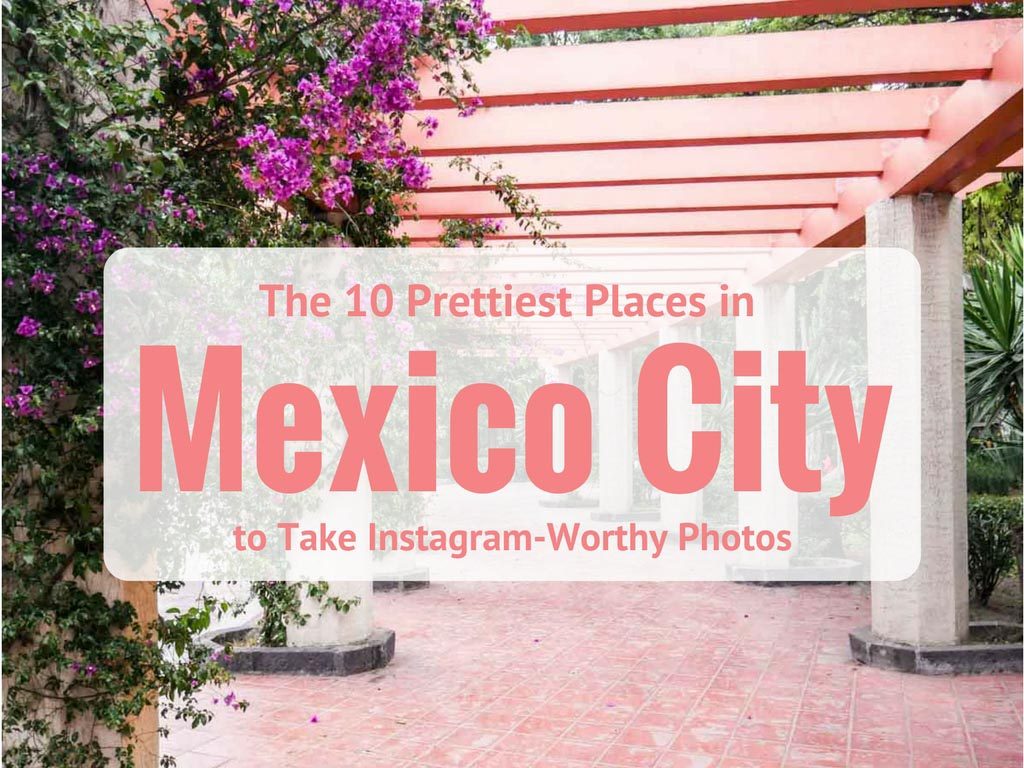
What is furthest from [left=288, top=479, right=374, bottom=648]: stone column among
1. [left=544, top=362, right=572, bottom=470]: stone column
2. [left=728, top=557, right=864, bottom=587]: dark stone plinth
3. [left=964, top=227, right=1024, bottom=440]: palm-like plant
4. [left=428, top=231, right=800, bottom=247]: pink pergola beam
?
[left=544, top=362, right=572, bottom=470]: stone column

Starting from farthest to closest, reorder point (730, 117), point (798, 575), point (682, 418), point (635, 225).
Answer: point (682, 418)
point (798, 575)
point (635, 225)
point (730, 117)

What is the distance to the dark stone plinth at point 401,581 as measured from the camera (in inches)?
355

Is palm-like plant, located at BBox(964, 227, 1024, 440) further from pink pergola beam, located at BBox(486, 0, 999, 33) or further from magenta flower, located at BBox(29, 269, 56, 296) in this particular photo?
magenta flower, located at BBox(29, 269, 56, 296)

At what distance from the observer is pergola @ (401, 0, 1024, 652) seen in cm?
431

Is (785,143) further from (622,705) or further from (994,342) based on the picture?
(622,705)

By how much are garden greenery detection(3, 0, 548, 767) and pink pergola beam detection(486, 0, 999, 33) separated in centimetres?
127

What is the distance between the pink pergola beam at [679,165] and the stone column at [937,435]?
537mm

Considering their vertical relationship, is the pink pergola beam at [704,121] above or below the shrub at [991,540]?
above

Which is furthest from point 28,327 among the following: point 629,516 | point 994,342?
point 629,516

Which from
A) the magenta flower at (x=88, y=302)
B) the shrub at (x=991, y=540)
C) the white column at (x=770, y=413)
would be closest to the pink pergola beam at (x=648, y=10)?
the magenta flower at (x=88, y=302)

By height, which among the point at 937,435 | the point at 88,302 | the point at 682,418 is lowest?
the point at 937,435

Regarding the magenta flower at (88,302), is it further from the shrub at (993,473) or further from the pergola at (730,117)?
the shrub at (993,473)

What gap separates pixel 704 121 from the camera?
4977mm

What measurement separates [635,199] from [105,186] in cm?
460
